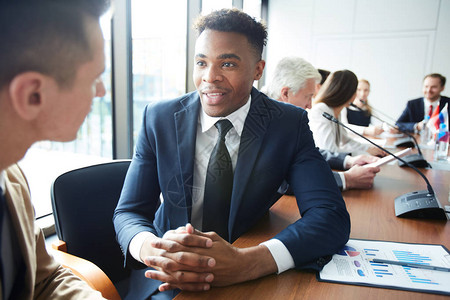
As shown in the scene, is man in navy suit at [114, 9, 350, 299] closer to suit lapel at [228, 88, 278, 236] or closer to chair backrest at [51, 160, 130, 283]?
suit lapel at [228, 88, 278, 236]

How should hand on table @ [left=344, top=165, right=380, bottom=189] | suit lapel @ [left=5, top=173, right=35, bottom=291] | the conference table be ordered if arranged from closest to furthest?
suit lapel @ [left=5, top=173, right=35, bottom=291] < the conference table < hand on table @ [left=344, top=165, right=380, bottom=189]

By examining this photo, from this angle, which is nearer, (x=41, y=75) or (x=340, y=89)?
(x=41, y=75)

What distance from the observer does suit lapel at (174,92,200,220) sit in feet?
4.31

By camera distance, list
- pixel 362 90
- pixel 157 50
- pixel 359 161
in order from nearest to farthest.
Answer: pixel 359 161 < pixel 157 50 < pixel 362 90

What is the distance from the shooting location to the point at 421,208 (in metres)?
1.31

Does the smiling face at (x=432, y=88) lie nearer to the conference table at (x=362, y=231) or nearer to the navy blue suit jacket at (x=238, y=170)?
the conference table at (x=362, y=231)

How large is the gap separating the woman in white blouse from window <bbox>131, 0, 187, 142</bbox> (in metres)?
1.29

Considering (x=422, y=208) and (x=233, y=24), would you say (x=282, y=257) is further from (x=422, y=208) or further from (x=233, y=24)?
(x=233, y=24)

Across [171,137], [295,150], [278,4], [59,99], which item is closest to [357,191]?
[295,150]

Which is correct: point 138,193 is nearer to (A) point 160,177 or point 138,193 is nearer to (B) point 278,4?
(A) point 160,177

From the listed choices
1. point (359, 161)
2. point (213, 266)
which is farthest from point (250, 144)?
point (359, 161)

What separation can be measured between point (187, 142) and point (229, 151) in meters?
0.18

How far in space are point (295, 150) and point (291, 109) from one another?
0.20 m

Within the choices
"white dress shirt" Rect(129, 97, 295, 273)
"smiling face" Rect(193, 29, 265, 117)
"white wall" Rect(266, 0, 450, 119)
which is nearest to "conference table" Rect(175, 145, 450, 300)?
"white dress shirt" Rect(129, 97, 295, 273)
